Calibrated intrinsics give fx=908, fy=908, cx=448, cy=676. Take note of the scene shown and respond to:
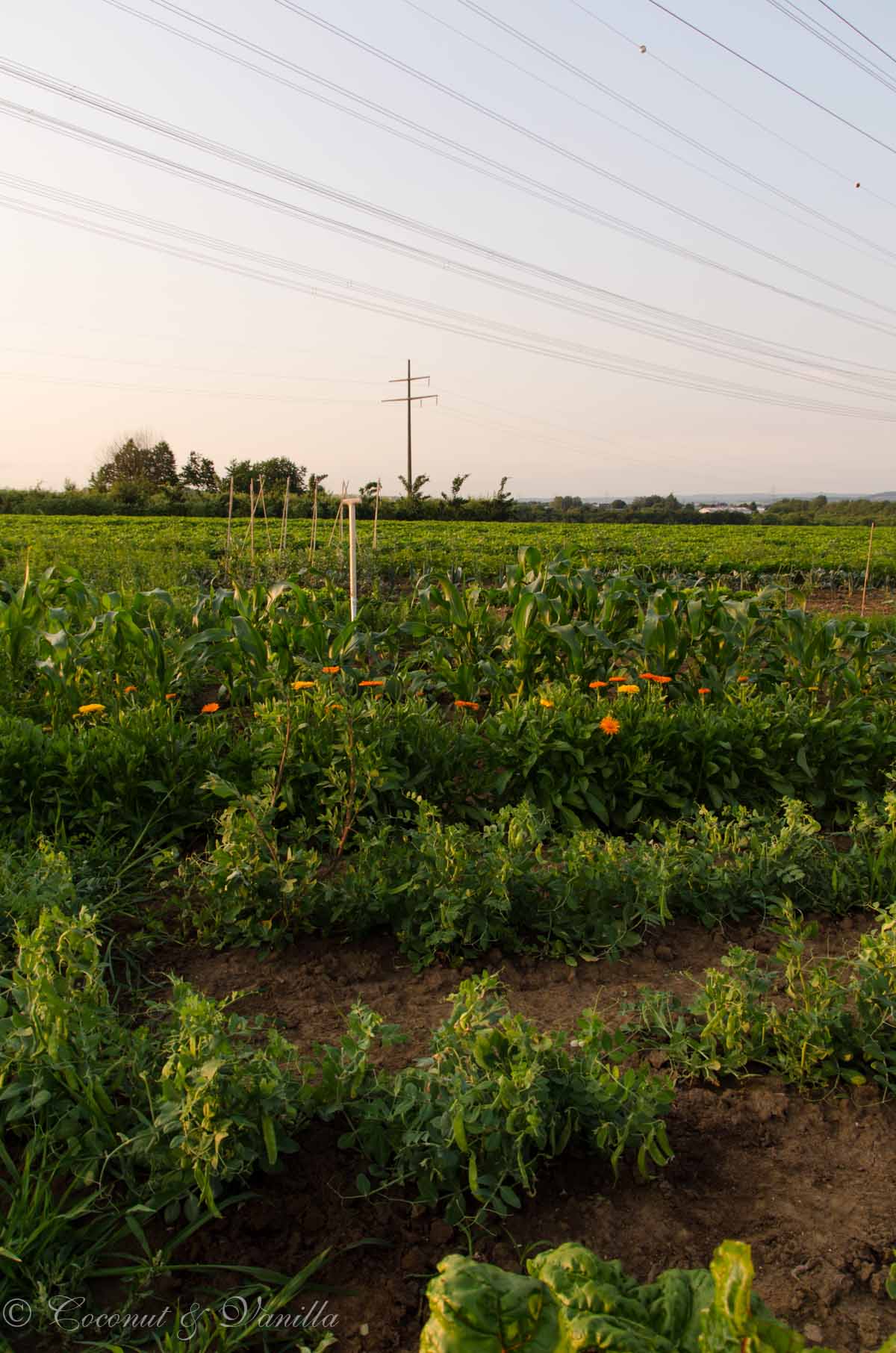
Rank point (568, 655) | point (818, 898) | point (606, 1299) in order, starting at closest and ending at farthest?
point (606, 1299)
point (818, 898)
point (568, 655)

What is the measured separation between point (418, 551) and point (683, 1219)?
40.4 ft

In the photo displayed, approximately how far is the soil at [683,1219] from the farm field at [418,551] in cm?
519

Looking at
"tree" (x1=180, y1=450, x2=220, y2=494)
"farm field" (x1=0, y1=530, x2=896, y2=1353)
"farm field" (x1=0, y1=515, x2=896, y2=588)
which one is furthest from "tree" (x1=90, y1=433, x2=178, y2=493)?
"farm field" (x1=0, y1=530, x2=896, y2=1353)

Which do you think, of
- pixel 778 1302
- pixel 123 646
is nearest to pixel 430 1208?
pixel 778 1302

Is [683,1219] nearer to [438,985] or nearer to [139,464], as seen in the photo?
[438,985]

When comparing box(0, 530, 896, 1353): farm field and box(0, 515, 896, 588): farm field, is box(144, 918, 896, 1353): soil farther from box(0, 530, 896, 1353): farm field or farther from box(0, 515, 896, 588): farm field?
box(0, 515, 896, 588): farm field

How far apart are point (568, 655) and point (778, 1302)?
395 centimetres

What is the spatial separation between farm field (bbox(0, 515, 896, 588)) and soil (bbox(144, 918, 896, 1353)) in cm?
519

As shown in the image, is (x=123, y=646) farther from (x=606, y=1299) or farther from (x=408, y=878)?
(x=606, y=1299)

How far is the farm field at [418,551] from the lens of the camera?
10.2 metres

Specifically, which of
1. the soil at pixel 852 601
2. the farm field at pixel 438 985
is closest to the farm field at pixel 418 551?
the soil at pixel 852 601

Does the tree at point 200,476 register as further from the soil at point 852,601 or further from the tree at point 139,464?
the soil at point 852,601

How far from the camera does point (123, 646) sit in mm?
4816

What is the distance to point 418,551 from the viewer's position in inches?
543
